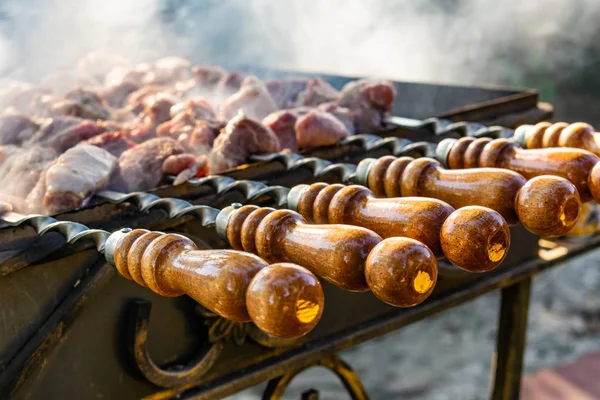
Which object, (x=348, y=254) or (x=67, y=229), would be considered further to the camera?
(x=67, y=229)

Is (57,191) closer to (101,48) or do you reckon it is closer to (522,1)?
(101,48)

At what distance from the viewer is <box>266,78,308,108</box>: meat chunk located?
2396mm

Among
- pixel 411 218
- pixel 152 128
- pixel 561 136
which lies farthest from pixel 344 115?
pixel 411 218

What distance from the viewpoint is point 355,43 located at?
3.85m

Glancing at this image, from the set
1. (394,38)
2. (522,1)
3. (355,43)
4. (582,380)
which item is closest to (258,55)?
(355,43)

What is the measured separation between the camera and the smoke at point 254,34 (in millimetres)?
3607

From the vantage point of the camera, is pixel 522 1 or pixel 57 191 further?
pixel 522 1

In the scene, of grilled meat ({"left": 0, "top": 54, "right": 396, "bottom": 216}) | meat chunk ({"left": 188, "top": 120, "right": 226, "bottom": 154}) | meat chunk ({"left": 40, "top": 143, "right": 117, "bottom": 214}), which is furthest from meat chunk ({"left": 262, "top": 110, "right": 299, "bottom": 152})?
meat chunk ({"left": 40, "top": 143, "right": 117, "bottom": 214})

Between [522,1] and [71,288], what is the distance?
15.9 ft

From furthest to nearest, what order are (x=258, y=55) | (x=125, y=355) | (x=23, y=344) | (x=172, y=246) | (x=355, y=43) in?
(x=258, y=55) < (x=355, y=43) < (x=125, y=355) < (x=23, y=344) < (x=172, y=246)

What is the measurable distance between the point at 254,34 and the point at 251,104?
2.09 metres

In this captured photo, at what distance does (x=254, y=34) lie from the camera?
411cm

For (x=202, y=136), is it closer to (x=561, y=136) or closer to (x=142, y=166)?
(x=142, y=166)

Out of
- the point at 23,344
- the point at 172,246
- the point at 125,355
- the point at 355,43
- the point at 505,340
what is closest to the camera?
the point at 172,246
